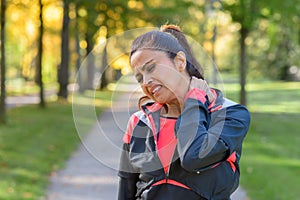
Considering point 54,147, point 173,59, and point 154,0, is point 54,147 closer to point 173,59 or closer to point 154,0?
point 173,59

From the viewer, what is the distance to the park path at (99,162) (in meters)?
2.44

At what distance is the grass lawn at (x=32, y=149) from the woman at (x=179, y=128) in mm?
241

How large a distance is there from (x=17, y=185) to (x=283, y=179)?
3799mm

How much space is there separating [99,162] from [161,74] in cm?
80

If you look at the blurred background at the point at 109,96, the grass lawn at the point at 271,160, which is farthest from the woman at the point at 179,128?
the grass lawn at the point at 271,160

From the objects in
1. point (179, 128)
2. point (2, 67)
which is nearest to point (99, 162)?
point (179, 128)

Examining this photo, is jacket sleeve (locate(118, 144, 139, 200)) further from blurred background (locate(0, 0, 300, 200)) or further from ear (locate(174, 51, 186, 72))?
ear (locate(174, 51, 186, 72))

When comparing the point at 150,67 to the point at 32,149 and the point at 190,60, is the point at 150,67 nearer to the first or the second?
the point at 190,60

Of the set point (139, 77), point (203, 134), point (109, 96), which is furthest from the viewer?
point (109, 96)

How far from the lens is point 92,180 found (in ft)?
32.1

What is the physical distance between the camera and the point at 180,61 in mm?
2166

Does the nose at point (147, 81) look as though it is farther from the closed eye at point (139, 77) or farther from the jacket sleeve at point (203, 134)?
the jacket sleeve at point (203, 134)

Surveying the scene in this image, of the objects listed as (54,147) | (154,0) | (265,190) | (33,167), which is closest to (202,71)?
(265,190)

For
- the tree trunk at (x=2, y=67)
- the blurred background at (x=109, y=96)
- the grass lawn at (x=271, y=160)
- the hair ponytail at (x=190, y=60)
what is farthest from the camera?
the tree trunk at (x=2, y=67)
